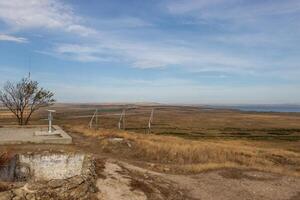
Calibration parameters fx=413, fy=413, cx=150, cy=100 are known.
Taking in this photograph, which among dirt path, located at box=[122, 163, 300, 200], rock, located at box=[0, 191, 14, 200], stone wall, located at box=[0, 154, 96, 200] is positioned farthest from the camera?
dirt path, located at box=[122, 163, 300, 200]

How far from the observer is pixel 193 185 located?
1730cm

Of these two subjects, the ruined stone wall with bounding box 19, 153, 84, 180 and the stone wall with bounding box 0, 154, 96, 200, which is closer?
the stone wall with bounding box 0, 154, 96, 200

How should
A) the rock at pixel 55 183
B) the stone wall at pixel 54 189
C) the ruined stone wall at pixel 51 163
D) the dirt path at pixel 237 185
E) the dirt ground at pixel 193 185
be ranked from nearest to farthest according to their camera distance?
1. the stone wall at pixel 54 189
2. the rock at pixel 55 183
3. the dirt ground at pixel 193 185
4. the dirt path at pixel 237 185
5. the ruined stone wall at pixel 51 163

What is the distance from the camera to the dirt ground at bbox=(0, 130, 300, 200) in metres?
14.5

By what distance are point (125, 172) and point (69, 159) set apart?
2.68m

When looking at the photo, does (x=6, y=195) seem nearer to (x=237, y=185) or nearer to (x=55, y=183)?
(x=55, y=183)

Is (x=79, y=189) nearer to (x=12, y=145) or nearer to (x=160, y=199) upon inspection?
(x=160, y=199)

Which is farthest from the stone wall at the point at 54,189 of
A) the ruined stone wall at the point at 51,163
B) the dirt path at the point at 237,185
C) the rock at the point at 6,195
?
the dirt path at the point at 237,185

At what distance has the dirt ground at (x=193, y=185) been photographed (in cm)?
1448

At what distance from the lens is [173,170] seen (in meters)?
19.9

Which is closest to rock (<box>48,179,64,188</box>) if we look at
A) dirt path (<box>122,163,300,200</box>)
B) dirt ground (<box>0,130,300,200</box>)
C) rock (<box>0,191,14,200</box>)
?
rock (<box>0,191,14,200</box>)

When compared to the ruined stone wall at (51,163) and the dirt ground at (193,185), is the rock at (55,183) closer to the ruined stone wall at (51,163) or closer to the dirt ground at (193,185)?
the dirt ground at (193,185)

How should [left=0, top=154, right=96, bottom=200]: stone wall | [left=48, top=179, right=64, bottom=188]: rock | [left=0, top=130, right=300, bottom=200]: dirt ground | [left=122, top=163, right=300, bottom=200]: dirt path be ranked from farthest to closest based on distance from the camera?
[left=122, top=163, right=300, bottom=200]: dirt path < [left=0, top=130, right=300, bottom=200]: dirt ground < [left=48, top=179, right=64, bottom=188]: rock < [left=0, top=154, right=96, bottom=200]: stone wall

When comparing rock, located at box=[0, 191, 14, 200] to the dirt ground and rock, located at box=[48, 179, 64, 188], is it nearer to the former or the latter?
rock, located at box=[48, 179, 64, 188]
